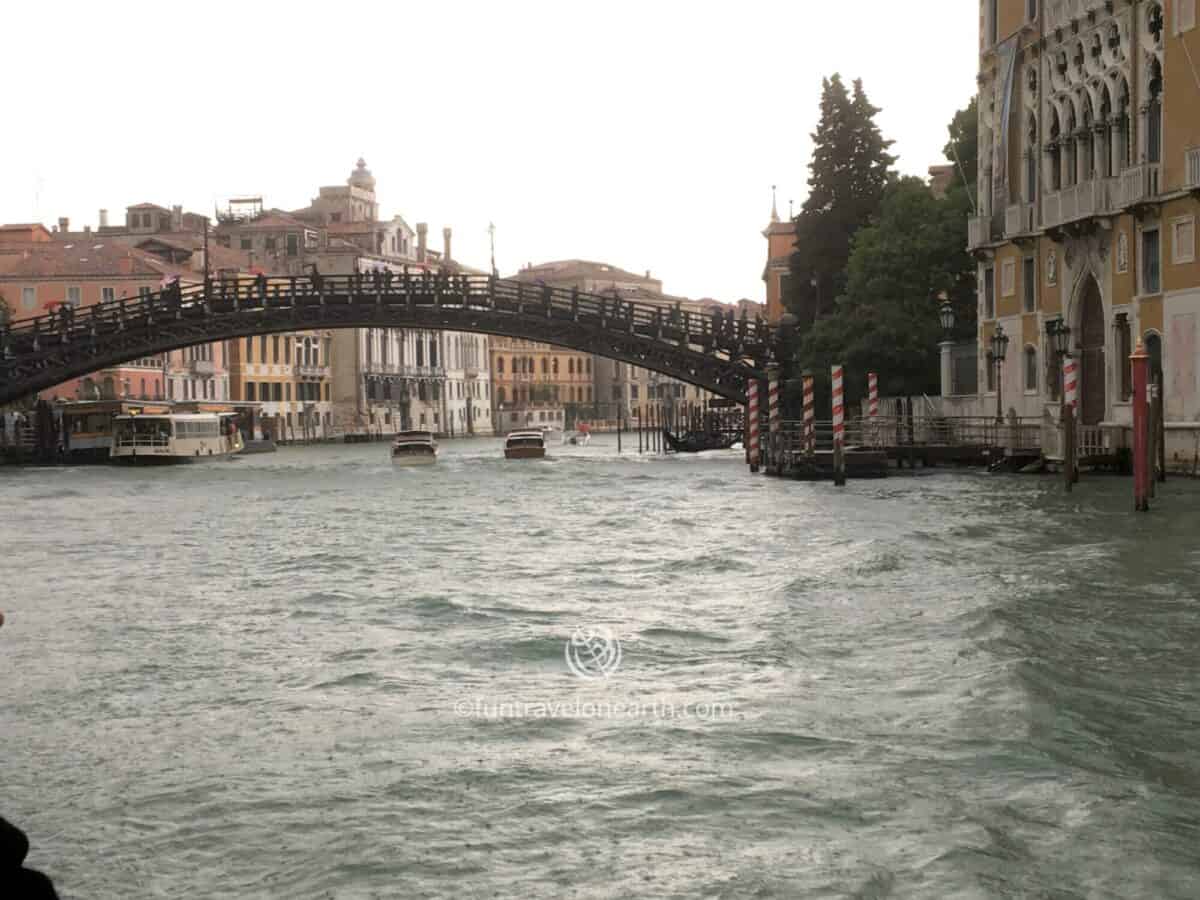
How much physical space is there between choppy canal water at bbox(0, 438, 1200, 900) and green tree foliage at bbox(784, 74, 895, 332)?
28.3 m

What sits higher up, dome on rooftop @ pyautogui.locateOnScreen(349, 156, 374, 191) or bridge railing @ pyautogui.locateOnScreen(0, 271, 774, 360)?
dome on rooftop @ pyautogui.locateOnScreen(349, 156, 374, 191)

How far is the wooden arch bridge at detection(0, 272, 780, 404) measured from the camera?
38156 millimetres

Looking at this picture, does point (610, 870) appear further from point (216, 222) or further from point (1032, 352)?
point (216, 222)

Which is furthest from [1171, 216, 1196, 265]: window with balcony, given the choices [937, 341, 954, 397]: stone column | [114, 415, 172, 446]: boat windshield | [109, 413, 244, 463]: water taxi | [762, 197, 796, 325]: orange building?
[762, 197, 796, 325]: orange building

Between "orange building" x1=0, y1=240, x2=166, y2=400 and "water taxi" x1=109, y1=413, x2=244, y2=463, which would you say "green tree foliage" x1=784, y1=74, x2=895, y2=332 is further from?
"orange building" x1=0, y1=240, x2=166, y2=400

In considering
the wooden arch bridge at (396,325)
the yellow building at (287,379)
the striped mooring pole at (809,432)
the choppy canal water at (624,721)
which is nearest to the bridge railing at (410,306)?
the wooden arch bridge at (396,325)

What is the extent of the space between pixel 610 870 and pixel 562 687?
300cm

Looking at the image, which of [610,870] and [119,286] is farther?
[119,286]

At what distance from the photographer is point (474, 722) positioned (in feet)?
25.2

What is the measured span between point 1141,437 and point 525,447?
92.7 ft

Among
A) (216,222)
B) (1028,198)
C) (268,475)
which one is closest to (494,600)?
(1028,198)

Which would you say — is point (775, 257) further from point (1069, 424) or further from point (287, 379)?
point (1069, 424)

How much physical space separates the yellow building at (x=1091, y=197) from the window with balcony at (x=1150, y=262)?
22 mm

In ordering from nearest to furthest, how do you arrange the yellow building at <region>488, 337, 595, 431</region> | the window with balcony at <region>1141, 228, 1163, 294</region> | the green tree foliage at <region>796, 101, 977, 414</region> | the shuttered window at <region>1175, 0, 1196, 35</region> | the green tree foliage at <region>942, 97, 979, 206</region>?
the shuttered window at <region>1175, 0, 1196, 35</region>, the window with balcony at <region>1141, 228, 1163, 294</region>, the green tree foliage at <region>796, 101, 977, 414</region>, the green tree foliage at <region>942, 97, 979, 206</region>, the yellow building at <region>488, 337, 595, 431</region>
